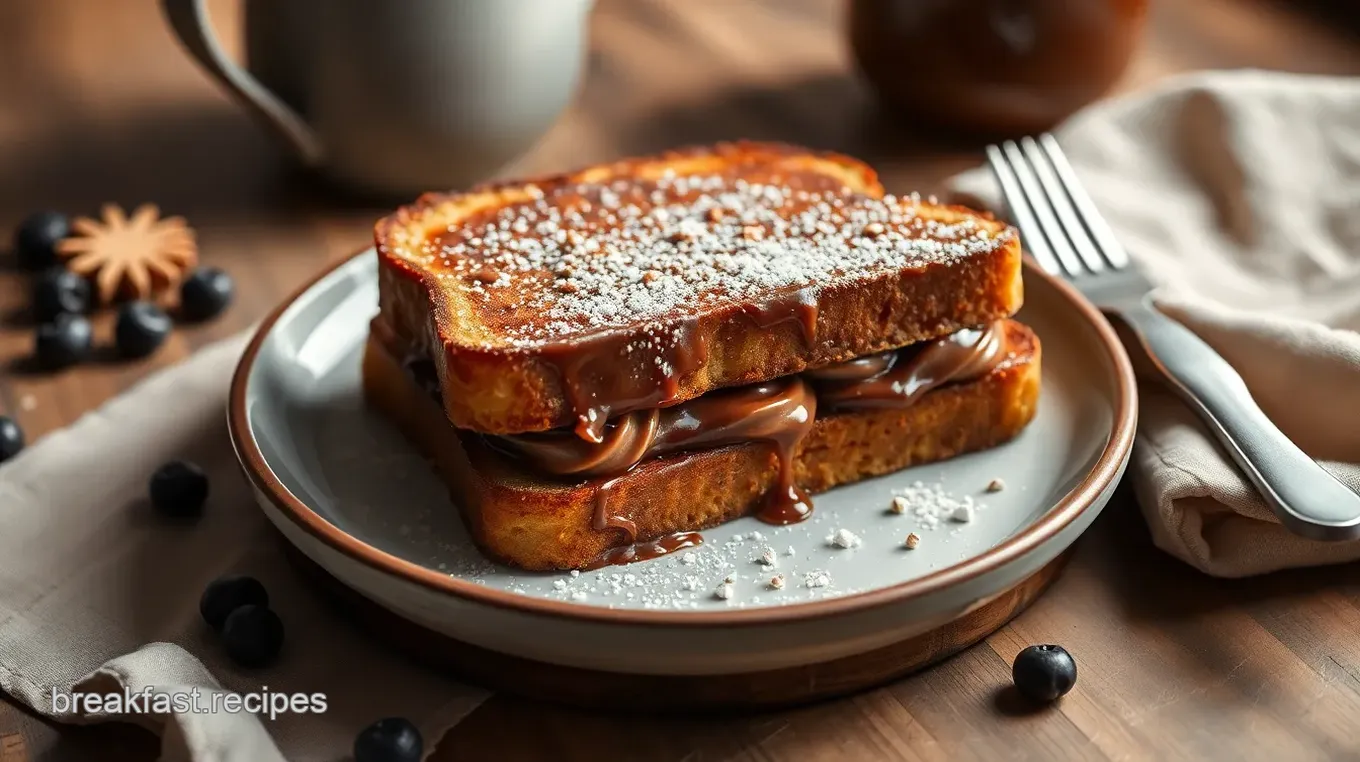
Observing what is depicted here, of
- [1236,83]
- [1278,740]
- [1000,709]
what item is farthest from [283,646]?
[1236,83]

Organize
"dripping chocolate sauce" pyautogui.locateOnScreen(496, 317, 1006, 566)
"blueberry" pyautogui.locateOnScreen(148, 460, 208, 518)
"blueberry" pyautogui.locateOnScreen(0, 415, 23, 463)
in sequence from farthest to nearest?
"blueberry" pyautogui.locateOnScreen(0, 415, 23, 463)
"blueberry" pyautogui.locateOnScreen(148, 460, 208, 518)
"dripping chocolate sauce" pyautogui.locateOnScreen(496, 317, 1006, 566)

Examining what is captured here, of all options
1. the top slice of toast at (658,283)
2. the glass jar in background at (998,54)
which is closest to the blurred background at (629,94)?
the glass jar in background at (998,54)

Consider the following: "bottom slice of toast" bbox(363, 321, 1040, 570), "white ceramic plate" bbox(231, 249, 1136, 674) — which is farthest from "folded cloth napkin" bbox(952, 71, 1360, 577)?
"bottom slice of toast" bbox(363, 321, 1040, 570)

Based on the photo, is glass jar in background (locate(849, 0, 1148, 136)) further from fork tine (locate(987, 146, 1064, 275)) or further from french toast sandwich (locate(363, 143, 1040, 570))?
french toast sandwich (locate(363, 143, 1040, 570))

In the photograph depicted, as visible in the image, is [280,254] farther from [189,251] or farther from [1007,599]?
[1007,599]

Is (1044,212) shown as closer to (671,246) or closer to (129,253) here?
(671,246)

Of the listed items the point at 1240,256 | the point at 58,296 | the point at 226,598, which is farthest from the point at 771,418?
the point at 58,296

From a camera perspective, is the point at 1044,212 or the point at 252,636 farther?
the point at 1044,212
